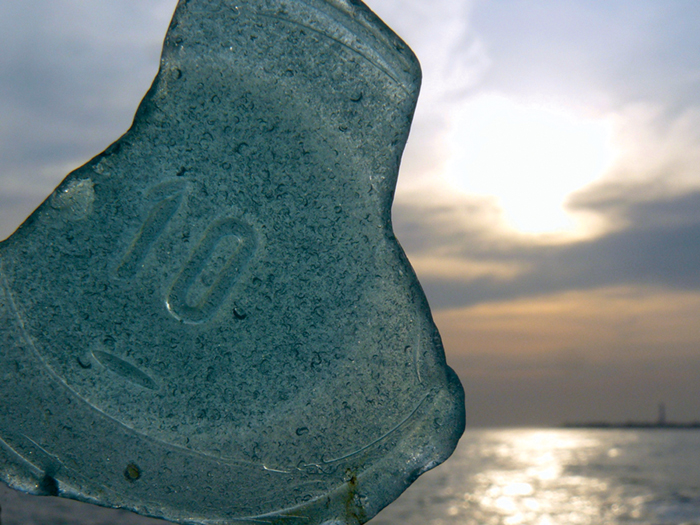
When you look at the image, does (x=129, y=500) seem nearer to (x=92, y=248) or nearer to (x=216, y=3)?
(x=92, y=248)

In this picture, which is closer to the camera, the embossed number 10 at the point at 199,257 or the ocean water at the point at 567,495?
the embossed number 10 at the point at 199,257

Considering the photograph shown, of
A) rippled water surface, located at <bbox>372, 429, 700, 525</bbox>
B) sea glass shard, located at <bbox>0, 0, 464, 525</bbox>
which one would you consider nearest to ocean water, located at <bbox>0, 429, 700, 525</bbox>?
rippled water surface, located at <bbox>372, 429, 700, 525</bbox>

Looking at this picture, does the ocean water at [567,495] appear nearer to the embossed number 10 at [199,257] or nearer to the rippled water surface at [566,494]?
the rippled water surface at [566,494]

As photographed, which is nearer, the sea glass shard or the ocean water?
the sea glass shard

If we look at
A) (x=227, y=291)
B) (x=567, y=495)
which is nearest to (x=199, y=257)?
(x=227, y=291)

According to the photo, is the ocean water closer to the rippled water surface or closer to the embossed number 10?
the rippled water surface

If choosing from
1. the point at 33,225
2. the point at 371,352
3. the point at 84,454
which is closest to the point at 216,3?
the point at 33,225

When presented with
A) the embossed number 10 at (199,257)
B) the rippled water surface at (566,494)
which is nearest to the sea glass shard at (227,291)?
the embossed number 10 at (199,257)

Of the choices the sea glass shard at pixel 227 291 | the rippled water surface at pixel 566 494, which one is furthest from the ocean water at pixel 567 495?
the sea glass shard at pixel 227 291

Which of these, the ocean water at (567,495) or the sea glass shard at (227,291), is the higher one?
the sea glass shard at (227,291)
